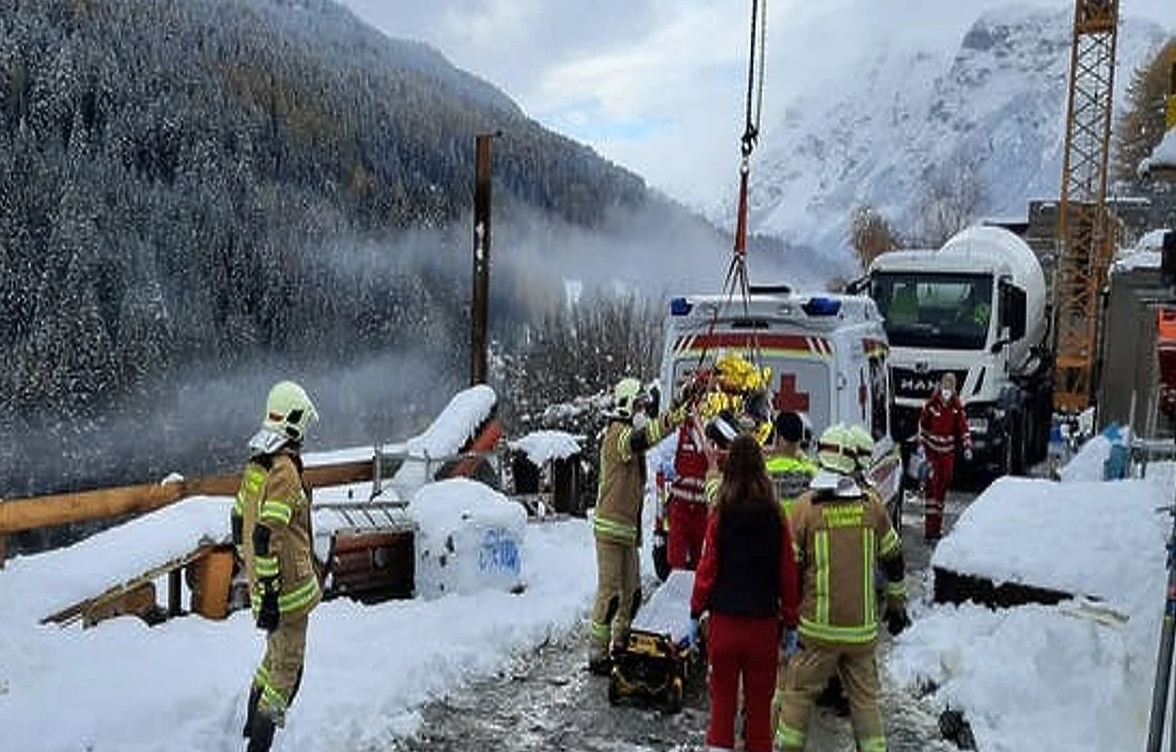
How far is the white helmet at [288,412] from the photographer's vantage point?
572 cm

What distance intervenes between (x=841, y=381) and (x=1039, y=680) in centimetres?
252

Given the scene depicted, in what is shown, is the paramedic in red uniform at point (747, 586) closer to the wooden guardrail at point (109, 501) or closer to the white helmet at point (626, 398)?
the white helmet at point (626, 398)

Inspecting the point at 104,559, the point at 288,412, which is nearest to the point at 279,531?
the point at 288,412

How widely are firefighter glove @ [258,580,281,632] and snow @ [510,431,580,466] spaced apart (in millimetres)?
7572

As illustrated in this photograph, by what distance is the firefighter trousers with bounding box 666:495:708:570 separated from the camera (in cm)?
791

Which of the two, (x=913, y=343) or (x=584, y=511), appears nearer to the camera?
(x=584, y=511)

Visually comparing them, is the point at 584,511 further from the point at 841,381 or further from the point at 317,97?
the point at 317,97

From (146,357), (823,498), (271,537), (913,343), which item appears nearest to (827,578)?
(823,498)

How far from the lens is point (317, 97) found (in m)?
62.8

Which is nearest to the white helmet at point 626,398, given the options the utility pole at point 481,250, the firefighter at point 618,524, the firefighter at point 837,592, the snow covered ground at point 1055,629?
the firefighter at point 618,524

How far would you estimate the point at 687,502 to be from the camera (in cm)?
790

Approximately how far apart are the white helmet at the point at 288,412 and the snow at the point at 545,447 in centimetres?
730

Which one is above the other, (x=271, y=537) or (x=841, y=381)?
(x=841, y=381)

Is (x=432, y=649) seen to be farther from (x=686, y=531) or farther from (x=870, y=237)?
(x=870, y=237)
